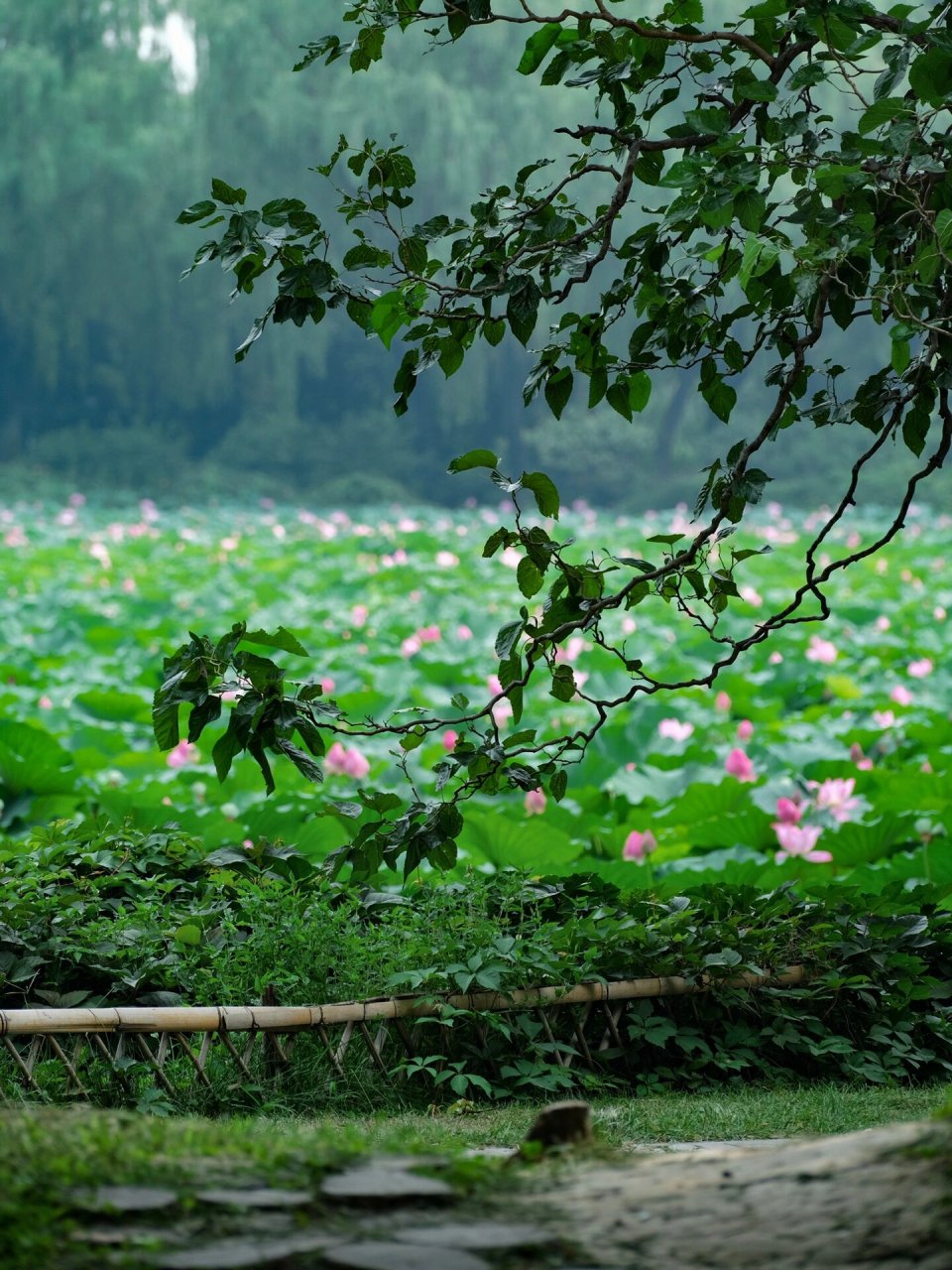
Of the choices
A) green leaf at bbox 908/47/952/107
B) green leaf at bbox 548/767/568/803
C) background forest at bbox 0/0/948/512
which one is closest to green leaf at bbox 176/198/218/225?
green leaf at bbox 908/47/952/107

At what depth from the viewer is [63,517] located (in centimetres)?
1382

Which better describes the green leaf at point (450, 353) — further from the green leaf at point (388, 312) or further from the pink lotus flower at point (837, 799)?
the pink lotus flower at point (837, 799)

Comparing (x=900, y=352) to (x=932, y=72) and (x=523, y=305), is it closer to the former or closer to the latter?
(x=932, y=72)

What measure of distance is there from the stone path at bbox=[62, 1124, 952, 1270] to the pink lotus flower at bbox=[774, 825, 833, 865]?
3.01 meters

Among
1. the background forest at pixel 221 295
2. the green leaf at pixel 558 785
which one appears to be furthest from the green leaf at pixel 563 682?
the background forest at pixel 221 295

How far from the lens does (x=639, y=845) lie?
14.9 ft

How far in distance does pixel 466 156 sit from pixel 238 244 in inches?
800

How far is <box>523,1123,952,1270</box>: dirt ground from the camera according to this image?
45.6 inches

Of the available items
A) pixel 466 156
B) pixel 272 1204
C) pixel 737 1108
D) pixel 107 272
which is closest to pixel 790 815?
pixel 737 1108

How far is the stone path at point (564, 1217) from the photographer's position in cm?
116

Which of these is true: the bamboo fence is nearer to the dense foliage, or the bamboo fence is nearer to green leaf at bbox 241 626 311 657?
the dense foliage

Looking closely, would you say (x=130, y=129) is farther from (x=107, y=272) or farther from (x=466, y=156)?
(x=466, y=156)

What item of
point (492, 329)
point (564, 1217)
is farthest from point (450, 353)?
point (564, 1217)

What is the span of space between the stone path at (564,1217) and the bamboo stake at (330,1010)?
1353mm
